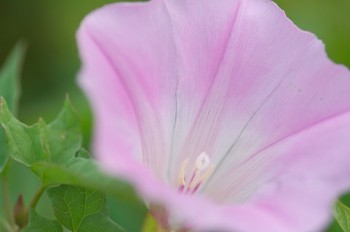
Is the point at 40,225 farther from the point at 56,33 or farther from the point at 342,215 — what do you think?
the point at 56,33

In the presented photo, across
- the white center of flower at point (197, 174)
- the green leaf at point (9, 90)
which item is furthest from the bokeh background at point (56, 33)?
the white center of flower at point (197, 174)

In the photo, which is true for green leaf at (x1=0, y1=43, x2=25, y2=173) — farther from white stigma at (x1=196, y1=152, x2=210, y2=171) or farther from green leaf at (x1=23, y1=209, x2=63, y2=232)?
white stigma at (x1=196, y1=152, x2=210, y2=171)

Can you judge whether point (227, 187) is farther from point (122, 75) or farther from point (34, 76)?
point (34, 76)

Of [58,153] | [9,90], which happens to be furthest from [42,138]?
[9,90]

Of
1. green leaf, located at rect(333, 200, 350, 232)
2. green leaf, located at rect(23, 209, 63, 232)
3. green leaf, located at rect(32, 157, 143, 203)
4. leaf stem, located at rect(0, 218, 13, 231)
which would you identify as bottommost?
leaf stem, located at rect(0, 218, 13, 231)

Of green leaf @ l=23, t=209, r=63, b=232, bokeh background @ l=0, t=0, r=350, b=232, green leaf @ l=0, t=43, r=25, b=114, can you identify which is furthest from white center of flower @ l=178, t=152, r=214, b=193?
bokeh background @ l=0, t=0, r=350, b=232

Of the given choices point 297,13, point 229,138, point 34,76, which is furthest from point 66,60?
point 229,138

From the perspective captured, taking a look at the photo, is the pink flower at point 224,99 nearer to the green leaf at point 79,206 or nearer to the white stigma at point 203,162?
the white stigma at point 203,162
